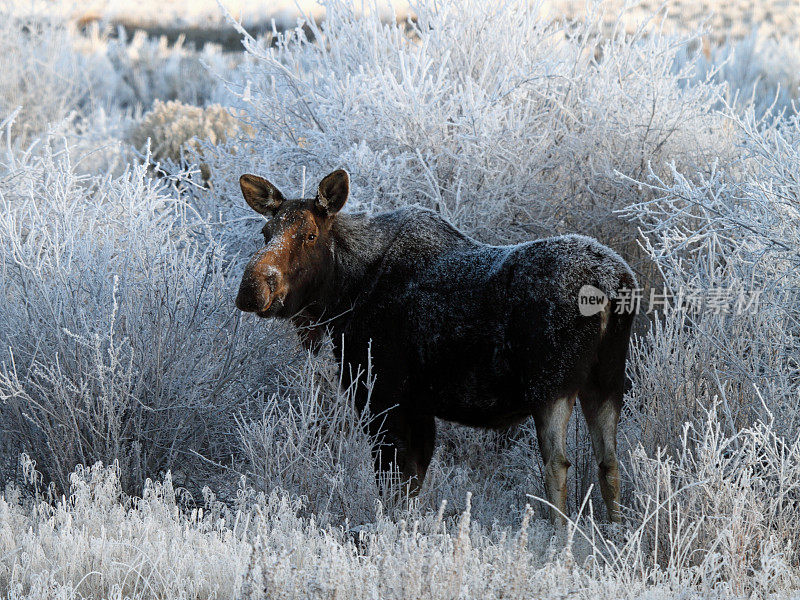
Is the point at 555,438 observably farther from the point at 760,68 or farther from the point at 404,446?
the point at 760,68

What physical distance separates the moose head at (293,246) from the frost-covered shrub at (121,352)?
1.62 feet

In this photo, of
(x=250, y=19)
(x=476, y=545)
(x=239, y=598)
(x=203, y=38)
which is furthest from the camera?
(x=250, y=19)

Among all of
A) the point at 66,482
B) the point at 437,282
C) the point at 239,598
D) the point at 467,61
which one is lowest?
the point at 66,482

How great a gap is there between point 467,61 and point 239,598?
511 cm

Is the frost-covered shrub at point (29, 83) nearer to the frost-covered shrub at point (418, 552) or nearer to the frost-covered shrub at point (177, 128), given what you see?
the frost-covered shrub at point (177, 128)

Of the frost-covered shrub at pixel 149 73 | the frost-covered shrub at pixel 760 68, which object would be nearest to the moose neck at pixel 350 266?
the frost-covered shrub at pixel 760 68

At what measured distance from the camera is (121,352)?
4.93 m

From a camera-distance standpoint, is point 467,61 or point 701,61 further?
point 701,61

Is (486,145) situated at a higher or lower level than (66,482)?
higher

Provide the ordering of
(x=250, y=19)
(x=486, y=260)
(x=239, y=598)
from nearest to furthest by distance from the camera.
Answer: (x=239, y=598), (x=486, y=260), (x=250, y=19)

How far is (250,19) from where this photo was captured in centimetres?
3444

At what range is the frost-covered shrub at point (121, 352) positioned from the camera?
15.6 feet

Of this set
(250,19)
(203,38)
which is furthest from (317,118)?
(250,19)

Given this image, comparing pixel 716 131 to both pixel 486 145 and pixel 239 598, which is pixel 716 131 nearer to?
pixel 486 145
